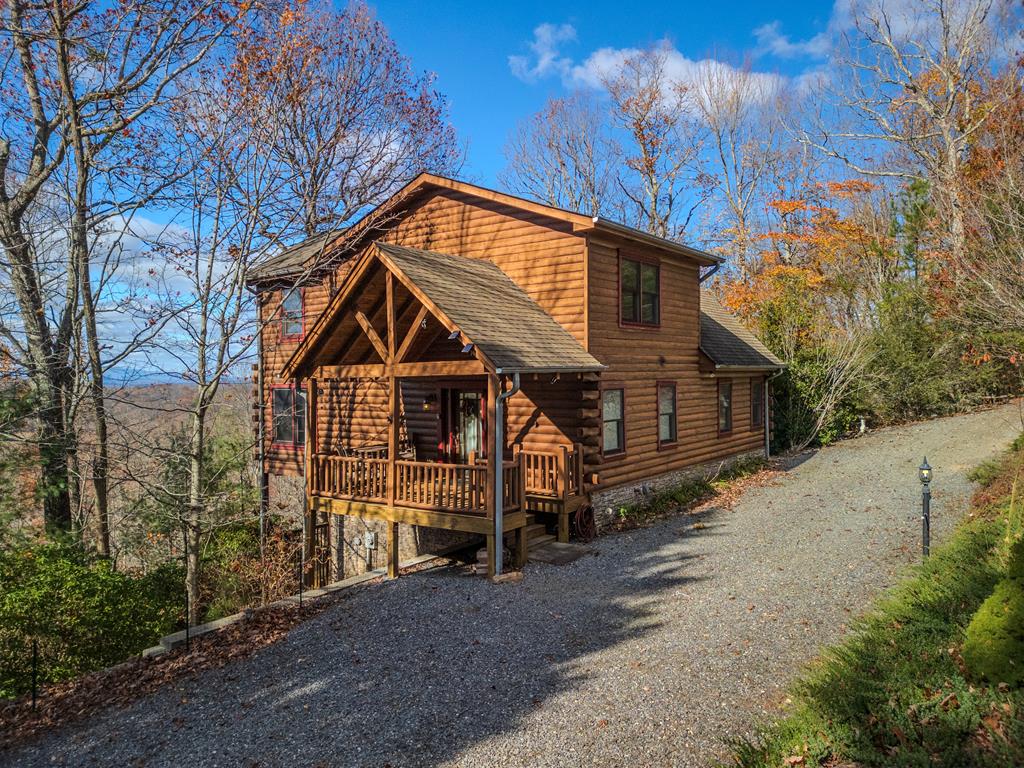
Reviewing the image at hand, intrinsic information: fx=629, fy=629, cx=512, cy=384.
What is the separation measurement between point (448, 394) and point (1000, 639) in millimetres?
11674

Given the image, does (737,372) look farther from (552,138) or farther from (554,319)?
(552,138)

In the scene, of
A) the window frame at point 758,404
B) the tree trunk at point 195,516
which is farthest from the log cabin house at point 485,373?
the window frame at point 758,404

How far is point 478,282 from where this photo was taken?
12.9m

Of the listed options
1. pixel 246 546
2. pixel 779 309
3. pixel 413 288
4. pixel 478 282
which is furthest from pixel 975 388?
pixel 246 546

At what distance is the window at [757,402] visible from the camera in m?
20.8

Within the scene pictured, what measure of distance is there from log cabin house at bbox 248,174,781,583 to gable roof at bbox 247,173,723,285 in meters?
0.07

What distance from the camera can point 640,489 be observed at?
48.6 ft

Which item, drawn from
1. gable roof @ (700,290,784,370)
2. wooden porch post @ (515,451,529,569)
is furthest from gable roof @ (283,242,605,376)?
gable roof @ (700,290,784,370)

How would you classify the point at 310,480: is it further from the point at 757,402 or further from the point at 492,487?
the point at 757,402

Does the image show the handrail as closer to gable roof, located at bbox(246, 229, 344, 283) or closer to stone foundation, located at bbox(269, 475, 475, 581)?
stone foundation, located at bbox(269, 475, 475, 581)

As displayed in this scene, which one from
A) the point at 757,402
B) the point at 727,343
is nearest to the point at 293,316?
the point at 727,343

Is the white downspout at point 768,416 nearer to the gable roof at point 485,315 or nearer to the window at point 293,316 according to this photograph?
the gable roof at point 485,315

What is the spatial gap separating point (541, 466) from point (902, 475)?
417 inches

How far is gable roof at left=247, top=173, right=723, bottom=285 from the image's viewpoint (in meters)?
13.4
